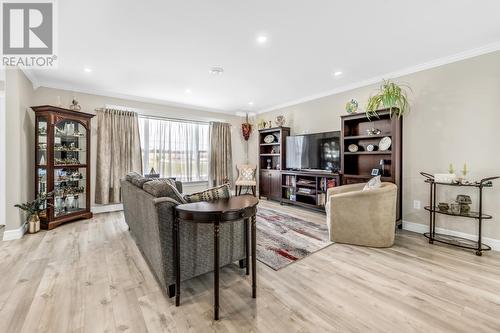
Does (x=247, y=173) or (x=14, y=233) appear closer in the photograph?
(x=14, y=233)

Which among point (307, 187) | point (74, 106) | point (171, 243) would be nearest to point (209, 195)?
point (171, 243)

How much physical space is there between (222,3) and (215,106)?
387 cm

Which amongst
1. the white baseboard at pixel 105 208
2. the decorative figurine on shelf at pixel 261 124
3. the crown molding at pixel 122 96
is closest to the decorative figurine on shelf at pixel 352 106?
the decorative figurine on shelf at pixel 261 124

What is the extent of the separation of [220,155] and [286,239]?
3.62 metres

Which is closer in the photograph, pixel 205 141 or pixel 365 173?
pixel 365 173

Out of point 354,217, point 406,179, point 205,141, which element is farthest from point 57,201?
point 406,179

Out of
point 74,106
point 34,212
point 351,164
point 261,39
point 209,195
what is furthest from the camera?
point 351,164

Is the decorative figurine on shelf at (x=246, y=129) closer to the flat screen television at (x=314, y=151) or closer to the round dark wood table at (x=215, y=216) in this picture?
the flat screen television at (x=314, y=151)

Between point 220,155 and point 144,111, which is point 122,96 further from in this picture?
point 220,155

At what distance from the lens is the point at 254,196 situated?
9.93 ft

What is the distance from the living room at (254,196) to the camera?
1.78m

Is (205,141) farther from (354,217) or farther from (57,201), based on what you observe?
(354,217)

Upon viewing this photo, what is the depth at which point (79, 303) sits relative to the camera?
1.79 m

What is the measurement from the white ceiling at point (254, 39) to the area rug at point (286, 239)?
2520mm
